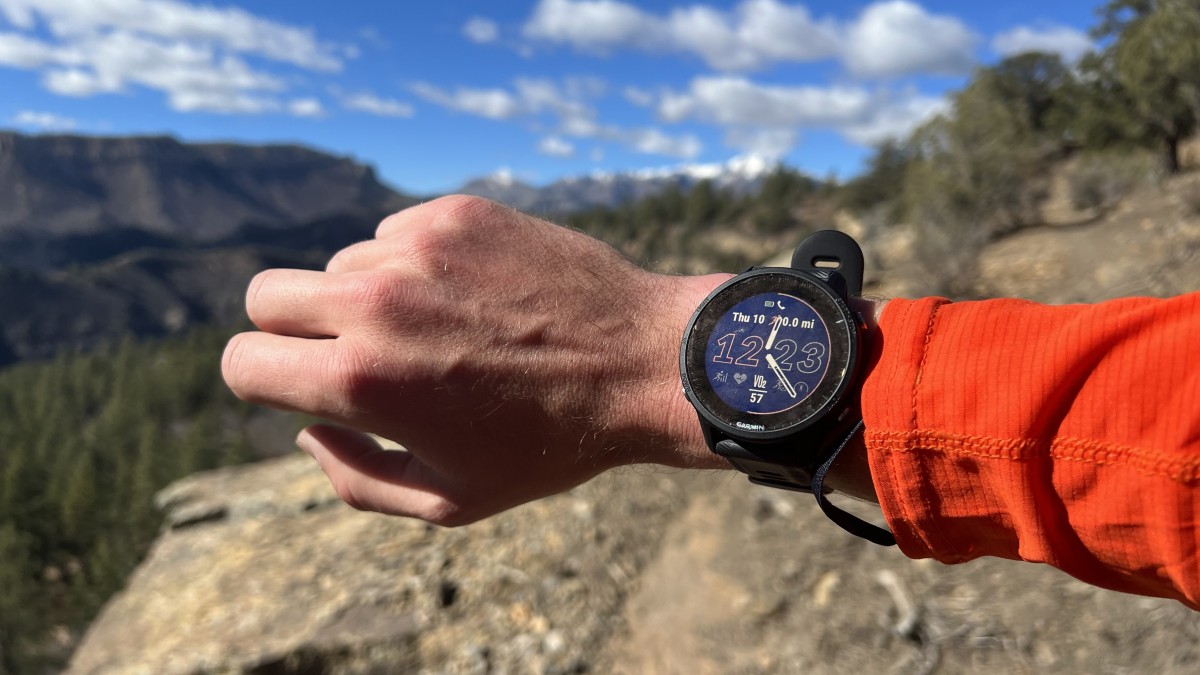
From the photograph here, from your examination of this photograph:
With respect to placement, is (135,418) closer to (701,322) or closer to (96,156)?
(701,322)

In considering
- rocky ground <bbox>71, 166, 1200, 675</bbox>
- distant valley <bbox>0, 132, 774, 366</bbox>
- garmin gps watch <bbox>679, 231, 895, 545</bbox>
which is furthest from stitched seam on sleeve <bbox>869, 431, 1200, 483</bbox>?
distant valley <bbox>0, 132, 774, 366</bbox>

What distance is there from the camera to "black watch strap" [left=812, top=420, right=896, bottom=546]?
1.24 meters

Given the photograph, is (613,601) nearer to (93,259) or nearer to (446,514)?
(446,514)

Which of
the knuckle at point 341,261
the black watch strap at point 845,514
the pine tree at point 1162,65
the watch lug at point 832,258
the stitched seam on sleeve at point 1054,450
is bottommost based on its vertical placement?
the black watch strap at point 845,514

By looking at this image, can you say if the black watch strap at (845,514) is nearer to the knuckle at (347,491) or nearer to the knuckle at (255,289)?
the knuckle at (347,491)

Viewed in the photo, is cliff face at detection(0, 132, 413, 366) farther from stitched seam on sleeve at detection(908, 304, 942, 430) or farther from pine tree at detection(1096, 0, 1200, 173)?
stitched seam on sleeve at detection(908, 304, 942, 430)

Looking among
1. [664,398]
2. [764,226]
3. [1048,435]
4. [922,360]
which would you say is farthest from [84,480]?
[1048,435]

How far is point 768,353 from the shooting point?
53.4 inches

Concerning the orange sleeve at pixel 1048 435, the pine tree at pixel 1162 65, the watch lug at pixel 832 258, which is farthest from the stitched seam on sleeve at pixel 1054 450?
the pine tree at pixel 1162 65

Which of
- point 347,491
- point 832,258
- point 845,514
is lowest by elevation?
point 347,491

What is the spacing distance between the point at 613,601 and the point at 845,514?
2.69 metres

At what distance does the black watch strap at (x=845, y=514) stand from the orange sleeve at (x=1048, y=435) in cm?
4

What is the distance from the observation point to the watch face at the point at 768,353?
1.27 m

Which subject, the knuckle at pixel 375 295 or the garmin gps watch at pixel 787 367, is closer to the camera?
the garmin gps watch at pixel 787 367
